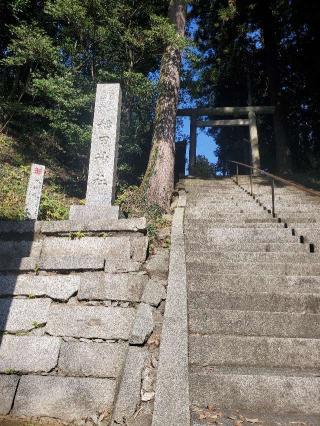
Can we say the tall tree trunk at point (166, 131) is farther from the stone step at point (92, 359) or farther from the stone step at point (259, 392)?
the stone step at point (259, 392)

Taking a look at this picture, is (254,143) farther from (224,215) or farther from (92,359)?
(92,359)

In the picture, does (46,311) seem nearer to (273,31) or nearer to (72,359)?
(72,359)

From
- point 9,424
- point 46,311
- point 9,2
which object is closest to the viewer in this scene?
point 9,424

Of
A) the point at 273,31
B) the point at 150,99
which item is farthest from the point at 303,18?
the point at 150,99

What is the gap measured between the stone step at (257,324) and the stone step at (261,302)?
0.19 meters

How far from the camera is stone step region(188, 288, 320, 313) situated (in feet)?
12.1

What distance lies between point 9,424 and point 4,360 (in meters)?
0.76

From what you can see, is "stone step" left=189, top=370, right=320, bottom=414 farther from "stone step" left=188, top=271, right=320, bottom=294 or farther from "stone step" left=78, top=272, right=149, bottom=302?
"stone step" left=78, top=272, right=149, bottom=302

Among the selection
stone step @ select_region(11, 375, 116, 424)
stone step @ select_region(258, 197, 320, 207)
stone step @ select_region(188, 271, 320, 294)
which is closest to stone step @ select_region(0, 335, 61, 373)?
stone step @ select_region(11, 375, 116, 424)

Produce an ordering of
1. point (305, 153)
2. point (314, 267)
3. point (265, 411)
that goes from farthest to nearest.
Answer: point (305, 153)
point (314, 267)
point (265, 411)

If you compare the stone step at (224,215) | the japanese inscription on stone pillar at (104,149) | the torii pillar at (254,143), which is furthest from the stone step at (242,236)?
the torii pillar at (254,143)

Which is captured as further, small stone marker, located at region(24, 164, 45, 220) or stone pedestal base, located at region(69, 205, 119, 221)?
small stone marker, located at region(24, 164, 45, 220)

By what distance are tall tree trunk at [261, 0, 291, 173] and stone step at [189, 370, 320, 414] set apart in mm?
12636

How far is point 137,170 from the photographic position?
1138cm
